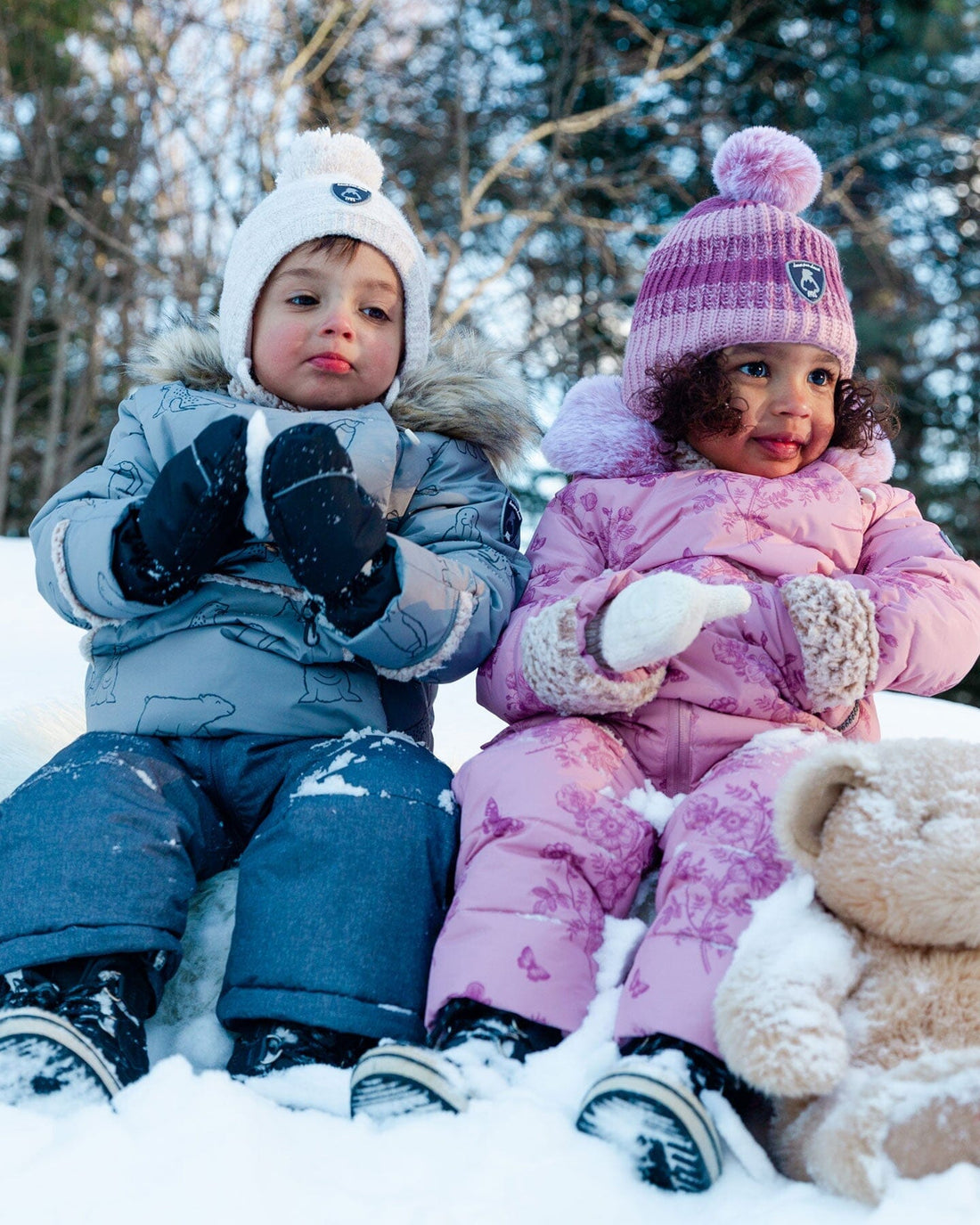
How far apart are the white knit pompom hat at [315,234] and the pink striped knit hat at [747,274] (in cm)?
43

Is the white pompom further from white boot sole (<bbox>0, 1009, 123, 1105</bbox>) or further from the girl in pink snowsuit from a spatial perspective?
white boot sole (<bbox>0, 1009, 123, 1105</bbox>)

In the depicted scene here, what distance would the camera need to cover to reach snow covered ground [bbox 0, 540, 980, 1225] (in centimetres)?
95

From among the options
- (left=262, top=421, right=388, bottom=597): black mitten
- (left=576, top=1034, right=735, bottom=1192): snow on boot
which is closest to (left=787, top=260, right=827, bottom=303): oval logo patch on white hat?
(left=262, top=421, right=388, bottom=597): black mitten

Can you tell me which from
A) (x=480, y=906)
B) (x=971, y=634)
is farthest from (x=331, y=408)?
(x=971, y=634)

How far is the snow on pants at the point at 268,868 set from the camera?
1.30m

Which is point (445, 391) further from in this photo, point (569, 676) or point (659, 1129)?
point (659, 1129)

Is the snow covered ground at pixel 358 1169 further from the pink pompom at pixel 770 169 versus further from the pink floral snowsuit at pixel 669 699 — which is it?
the pink pompom at pixel 770 169

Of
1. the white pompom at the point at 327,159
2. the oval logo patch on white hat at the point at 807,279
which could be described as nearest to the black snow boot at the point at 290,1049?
the oval logo patch on white hat at the point at 807,279

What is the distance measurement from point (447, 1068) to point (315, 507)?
2.32 feet

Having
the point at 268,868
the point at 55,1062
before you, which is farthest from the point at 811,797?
the point at 55,1062

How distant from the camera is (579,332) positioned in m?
8.30

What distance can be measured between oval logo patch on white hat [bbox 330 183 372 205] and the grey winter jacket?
0.38 m

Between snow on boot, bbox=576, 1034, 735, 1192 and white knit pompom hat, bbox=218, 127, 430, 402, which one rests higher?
white knit pompom hat, bbox=218, 127, 430, 402

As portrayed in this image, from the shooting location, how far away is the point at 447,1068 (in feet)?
3.61
